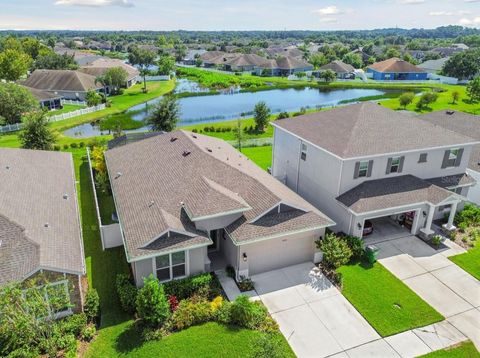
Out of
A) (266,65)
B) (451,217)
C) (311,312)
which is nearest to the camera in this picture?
(311,312)

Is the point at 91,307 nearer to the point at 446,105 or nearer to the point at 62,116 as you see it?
the point at 62,116

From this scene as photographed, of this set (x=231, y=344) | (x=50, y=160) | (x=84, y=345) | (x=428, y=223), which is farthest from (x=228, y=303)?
(x=50, y=160)

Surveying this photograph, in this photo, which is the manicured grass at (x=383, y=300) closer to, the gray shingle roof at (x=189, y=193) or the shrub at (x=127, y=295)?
the gray shingle roof at (x=189, y=193)

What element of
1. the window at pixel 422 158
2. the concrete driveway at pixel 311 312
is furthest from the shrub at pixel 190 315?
the window at pixel 422 158

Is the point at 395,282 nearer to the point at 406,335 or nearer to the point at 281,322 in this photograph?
the point at 406,335

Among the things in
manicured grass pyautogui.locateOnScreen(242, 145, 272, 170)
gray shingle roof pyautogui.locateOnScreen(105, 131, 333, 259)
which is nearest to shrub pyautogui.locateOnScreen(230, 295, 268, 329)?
gray shingle roof pyautogui.locateOnScreen(105, 131, 333, 259)

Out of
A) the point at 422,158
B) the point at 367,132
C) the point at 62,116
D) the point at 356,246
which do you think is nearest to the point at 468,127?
the point at 422,158
